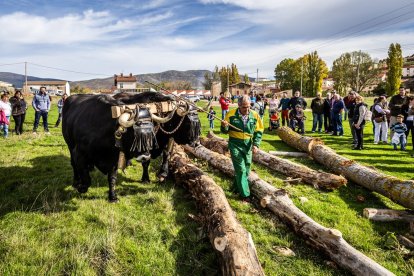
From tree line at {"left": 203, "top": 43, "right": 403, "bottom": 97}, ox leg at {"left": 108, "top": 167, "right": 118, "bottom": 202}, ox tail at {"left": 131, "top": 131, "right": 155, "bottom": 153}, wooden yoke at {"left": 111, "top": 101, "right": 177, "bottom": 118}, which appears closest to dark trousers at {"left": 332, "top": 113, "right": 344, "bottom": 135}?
wooden yoke at {"left": 111, "top": 101, "right": 177, "bottom": 118}

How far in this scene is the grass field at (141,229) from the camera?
369 centimetres

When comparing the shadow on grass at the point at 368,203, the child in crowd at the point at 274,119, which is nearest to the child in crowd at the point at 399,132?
the shadow on grass at the point at 368,203

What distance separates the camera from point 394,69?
2287 inches

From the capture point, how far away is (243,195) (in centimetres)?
581

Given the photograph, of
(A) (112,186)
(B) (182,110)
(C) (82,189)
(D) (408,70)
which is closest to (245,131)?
(B) (182,110)

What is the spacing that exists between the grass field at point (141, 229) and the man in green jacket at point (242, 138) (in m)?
0.46

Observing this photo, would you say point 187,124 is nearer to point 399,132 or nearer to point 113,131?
point 113,131

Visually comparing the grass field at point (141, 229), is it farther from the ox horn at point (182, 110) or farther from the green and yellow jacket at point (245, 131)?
the ox horn at point (182, 110)

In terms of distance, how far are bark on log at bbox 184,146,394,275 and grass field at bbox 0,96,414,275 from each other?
0.51 ft

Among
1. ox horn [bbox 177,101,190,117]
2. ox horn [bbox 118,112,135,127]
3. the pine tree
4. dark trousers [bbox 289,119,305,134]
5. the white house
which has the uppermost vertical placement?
the white house

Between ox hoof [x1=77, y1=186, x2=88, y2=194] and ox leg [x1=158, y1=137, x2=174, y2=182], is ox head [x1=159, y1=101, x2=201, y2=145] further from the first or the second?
ox hoof [x1=77, y1=186, x2=88, y2=194]

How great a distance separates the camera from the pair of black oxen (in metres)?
5.14

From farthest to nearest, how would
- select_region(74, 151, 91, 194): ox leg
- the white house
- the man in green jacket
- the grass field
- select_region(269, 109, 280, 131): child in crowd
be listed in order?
the white house → select_region(269, 109, 280, 131): child in crowd → the man in green jacket → select_region(74, 151, 91, 194): ox leg → the grass field

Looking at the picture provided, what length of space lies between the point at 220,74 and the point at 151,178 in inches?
4630
